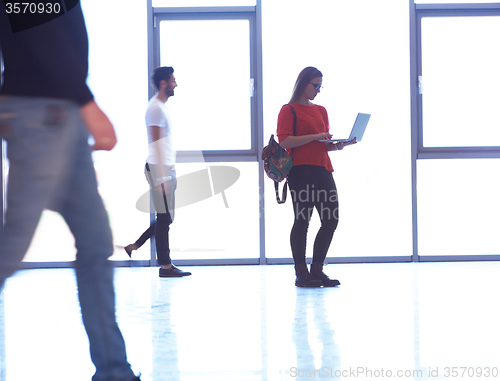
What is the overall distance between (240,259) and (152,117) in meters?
1.44

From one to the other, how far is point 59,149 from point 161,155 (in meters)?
2.04

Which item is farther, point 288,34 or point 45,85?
point 288,34

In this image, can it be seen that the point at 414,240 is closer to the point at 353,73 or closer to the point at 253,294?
the point at 353,73

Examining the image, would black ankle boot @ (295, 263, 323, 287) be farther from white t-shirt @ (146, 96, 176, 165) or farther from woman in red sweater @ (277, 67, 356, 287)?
white t-shirt @ (146, 96, 176, 165)

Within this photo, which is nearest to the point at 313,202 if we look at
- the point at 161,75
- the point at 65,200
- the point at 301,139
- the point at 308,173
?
the point at 308,173

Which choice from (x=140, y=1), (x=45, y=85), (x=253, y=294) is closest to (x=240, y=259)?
(x=253, y=294)

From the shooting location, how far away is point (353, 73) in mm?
4020

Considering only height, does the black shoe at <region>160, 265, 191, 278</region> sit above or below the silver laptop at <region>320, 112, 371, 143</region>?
below

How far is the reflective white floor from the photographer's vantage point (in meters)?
1.53


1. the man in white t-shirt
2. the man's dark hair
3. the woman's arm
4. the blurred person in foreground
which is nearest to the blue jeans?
the blurred person in foreground

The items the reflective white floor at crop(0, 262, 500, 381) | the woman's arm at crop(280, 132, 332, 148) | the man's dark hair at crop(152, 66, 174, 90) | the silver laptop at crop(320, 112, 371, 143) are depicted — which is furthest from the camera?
the man's dark hair at crop(152, 66, 174, 90)

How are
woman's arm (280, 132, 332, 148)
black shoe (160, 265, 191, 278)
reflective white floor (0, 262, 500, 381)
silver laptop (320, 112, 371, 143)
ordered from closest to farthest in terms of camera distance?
reflective white floor (0, 262, 500, 381)
woman's arm (280, 132, 332, 148)
silver laptop (320, 112, 371, 143)
black shoe (160, 265, 191, 278)

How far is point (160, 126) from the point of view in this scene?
10.3 ft

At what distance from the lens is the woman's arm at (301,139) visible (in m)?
2.78
